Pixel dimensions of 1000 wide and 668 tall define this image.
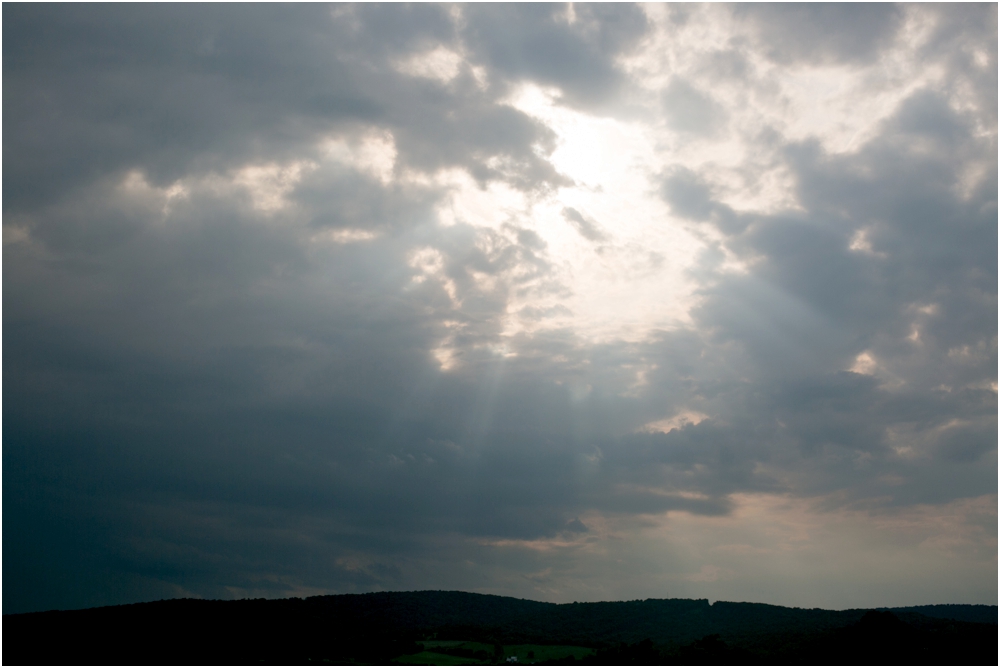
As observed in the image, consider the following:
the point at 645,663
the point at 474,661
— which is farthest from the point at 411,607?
the point at 645,663

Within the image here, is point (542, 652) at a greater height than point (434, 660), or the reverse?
point (434, 660)

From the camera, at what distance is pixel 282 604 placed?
174000 millimetres

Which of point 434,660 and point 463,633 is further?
point 463,633

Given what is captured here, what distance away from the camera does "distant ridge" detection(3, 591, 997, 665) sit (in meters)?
110

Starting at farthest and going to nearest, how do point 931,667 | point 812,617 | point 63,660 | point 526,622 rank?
point 526,622, point 812,617, point 63,660, point 931,667

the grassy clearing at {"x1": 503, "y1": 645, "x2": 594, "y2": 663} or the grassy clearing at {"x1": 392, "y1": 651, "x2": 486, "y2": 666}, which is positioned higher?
the grassy clearing at {"x1": 392, "y1": 651, "x2": 486, "y2": 666}

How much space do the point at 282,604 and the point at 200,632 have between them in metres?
32.3

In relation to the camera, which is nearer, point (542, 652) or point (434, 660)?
point (434, 660)

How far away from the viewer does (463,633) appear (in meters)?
146

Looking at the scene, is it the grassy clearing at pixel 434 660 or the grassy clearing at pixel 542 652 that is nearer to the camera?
the grassy clearing at pixel 434 660

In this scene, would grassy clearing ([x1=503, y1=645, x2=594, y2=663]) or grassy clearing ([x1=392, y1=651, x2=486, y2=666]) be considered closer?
grassy clearing ([x1=392, y1=651, x2=486, y2=666])

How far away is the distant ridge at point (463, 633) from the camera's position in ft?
362

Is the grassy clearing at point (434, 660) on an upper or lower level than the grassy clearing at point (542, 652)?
upper

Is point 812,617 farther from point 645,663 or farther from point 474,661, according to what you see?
point 474,661
